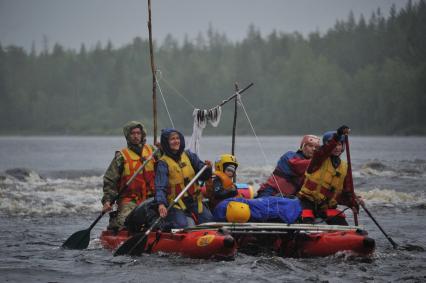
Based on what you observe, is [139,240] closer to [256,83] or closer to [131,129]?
[131,129]

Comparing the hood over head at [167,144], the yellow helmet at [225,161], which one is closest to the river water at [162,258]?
the yellow helmet at [225,161]

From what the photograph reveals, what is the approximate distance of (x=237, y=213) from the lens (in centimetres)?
1137

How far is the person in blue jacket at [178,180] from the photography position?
11.9 m

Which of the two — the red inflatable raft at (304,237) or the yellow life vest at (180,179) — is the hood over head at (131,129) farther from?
the red inflatable raft at (304,237)

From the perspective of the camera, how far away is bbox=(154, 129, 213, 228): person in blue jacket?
39.2 ft

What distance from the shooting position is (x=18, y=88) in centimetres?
13675

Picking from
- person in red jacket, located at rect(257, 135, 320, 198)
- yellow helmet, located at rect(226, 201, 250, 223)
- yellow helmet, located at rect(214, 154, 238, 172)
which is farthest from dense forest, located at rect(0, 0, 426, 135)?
yellow helmet, located at rect(226, 201, 250, 223)

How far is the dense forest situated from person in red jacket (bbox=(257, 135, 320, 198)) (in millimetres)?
68574

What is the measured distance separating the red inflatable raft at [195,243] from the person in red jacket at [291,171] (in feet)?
5.55

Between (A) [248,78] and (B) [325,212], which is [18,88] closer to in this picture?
(A) [248,78]

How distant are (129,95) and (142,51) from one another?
68.8 ft

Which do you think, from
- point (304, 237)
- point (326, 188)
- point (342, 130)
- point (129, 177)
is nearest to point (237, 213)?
point (304, 237)

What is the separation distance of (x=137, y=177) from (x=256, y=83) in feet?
328

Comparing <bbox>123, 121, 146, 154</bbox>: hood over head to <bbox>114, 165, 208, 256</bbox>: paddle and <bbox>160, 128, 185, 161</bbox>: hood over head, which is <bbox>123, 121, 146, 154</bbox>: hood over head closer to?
<bbox>160, 128, 185, 161</bbox>: hood over head
